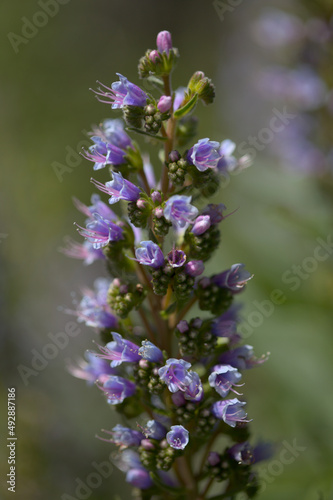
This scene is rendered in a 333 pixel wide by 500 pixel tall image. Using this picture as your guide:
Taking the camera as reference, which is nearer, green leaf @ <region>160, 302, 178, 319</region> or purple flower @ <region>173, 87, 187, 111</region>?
green leaf @ <region>160, 302, 178, 319</region>

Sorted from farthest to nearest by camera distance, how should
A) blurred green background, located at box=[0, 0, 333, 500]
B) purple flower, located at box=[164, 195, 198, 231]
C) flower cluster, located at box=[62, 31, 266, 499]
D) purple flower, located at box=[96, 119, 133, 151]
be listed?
blurred green background, located at box=[0, 0, 333, 500] → purple flower, located at box=[96, 119, 133, 151] → flower cluster, located at box=[62, 31, 266, 499] → purple flower, located at box=[164, 195, 198, 231]

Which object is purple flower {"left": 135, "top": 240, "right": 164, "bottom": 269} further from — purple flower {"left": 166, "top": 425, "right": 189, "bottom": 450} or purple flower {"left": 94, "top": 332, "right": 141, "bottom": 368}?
purple flower {"left": 166, "top": 425, "right": 189, "bottom": 450}

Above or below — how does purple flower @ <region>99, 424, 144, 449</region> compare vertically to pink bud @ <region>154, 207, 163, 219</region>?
below

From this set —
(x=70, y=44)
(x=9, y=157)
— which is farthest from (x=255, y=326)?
(x=70, y=44)

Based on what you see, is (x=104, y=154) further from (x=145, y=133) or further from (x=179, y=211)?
(x=179, y=211)

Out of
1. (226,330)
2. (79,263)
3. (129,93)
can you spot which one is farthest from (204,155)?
(79,263)

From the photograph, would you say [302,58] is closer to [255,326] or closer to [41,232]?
[255,326]

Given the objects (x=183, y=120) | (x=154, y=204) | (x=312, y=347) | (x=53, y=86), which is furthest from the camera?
(x=53, y=86)

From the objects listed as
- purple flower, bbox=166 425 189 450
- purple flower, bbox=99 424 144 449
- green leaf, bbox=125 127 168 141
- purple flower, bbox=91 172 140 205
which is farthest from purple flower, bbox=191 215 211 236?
purple flower, bbox=99 424 144 449
